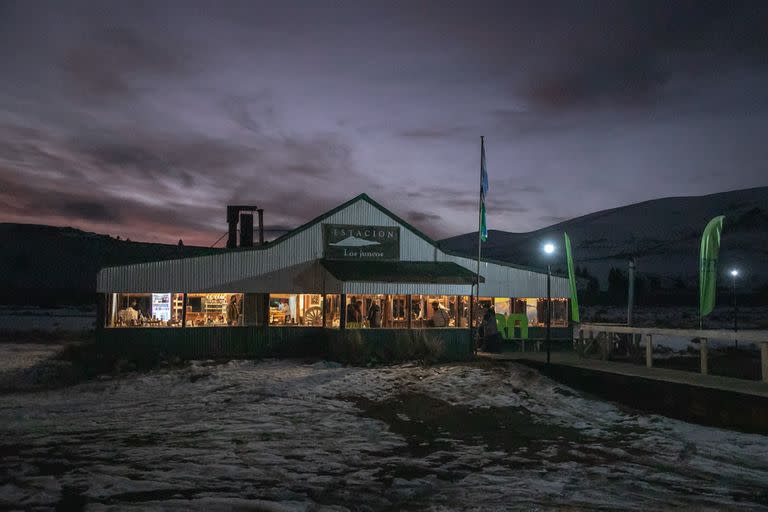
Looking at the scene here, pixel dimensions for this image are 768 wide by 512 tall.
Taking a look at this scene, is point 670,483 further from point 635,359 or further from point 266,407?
point 635,359

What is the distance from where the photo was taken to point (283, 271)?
22719 mm

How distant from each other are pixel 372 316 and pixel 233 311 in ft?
17.3

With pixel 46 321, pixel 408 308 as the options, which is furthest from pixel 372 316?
pixel 46 321

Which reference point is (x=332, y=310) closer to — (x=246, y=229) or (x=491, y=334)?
(x=491, y=334)

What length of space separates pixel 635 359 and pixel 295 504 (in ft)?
50.1

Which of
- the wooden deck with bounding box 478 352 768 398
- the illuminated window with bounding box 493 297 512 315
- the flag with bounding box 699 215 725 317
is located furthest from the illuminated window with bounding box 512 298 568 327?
the flag with bounding box 699 215 725 317

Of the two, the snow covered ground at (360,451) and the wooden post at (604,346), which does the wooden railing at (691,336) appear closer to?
the wooden post at (604,346)

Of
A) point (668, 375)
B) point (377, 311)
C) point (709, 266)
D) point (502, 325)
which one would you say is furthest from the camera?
point (502, 325)

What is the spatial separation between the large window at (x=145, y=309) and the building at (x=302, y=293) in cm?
4

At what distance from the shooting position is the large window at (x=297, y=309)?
22750mm

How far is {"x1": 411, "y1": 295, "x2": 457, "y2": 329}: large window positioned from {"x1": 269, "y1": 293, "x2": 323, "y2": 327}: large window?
3.70m

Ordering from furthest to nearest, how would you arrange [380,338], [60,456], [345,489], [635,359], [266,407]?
[380,338]
[635,359]
[266,407]
[60,456]
[345,489]

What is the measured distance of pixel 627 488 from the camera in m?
7.22

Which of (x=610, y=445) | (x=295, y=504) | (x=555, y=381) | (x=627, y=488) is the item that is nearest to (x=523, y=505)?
(x=627, y=488)
